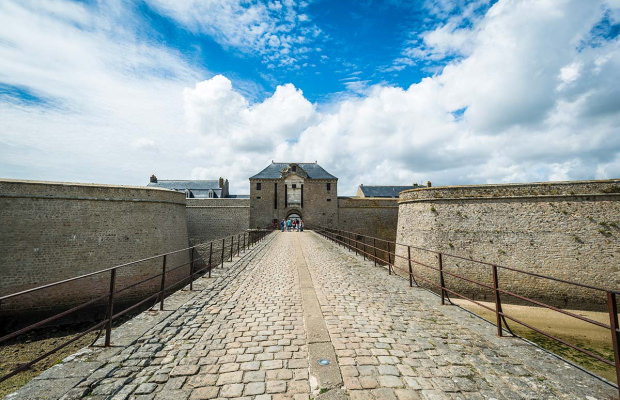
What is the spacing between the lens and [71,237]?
12891 millimetres

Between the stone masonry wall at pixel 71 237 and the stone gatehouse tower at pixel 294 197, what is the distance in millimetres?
16307

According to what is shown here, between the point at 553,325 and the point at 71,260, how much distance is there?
20545mm

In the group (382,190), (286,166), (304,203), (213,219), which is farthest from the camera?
(382,190)

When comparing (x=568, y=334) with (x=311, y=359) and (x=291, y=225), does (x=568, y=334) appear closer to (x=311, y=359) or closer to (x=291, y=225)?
(x=311, y=359)

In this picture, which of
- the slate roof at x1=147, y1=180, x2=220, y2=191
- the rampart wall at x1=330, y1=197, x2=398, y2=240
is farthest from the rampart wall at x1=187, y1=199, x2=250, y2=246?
the rampart wall at x1=330, y1=197, x2=398, y2=240

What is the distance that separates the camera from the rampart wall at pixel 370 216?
1179 inches

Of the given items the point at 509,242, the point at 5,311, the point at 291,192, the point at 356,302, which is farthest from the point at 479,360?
the point at 291,192

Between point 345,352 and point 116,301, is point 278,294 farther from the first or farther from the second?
point 116,301

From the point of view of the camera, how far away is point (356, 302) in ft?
17.7

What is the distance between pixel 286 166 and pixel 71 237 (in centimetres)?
2482

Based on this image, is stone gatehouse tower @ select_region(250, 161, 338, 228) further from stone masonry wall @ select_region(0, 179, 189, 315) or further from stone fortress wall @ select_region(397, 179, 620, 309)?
stone fortress wall @ select_region(397, 179, 620, 309)

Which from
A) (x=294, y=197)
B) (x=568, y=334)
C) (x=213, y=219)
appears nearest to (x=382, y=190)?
(x=294, y=197)

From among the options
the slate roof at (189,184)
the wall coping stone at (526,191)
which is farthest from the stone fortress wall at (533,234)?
the slate roof at (189,184)

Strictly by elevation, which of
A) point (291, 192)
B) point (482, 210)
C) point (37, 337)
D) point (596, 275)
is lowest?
point (37, 337)
